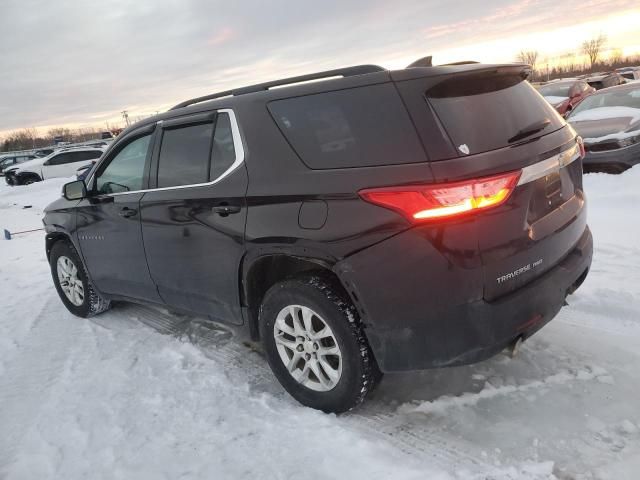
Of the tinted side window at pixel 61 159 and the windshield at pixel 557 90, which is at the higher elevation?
the tinted side window at pixel 61 159

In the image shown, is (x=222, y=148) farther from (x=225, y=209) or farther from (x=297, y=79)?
(x=297, y=79)

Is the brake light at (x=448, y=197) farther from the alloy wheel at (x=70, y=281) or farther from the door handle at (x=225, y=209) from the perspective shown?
the alloy wheel at (x=70, y=281)

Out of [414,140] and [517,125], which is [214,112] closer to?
[414,140]

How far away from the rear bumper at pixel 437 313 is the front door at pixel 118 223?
79.9 inches

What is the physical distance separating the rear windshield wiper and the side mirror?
353cm

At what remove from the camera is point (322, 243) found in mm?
2602

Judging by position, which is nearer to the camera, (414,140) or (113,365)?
(414,140)

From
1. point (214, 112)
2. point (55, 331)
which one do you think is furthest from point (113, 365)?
point (214, 112)

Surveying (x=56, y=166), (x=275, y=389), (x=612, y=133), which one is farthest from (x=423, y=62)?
(x=56, y=166)

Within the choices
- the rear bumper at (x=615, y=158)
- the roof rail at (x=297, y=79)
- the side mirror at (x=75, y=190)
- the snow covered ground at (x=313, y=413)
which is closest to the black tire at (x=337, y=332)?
the snow covered ground at (x=313, y=413)

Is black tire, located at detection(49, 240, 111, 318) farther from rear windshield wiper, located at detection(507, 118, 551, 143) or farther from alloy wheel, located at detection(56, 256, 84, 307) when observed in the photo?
rear windshield wiper, located at detection(507, 118, 551, 143)

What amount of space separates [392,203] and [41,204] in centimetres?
1555

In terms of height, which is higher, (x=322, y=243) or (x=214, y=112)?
(x=214, y=112)

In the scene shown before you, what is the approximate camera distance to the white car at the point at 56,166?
888 inches
